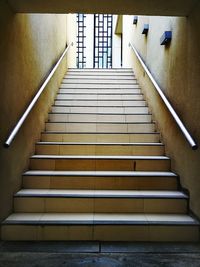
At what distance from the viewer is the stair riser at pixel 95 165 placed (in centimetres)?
339

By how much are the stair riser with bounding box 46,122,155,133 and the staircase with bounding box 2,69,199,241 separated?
1 centimetres

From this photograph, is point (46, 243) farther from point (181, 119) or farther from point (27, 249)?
point (181, 119)

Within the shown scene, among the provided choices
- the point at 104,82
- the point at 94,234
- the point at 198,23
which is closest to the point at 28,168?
the point at 94,234

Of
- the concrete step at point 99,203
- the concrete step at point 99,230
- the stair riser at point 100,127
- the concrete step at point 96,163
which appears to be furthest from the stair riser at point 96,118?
the concrete step at point 99,230

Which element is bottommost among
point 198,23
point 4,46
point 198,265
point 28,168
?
point 198,265

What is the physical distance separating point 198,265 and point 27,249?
131 cm

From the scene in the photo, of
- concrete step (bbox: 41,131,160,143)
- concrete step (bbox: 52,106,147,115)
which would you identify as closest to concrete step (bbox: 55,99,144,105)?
concrete step (bbox: 52,106,147,115)

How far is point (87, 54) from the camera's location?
13141mm

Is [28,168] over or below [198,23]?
below

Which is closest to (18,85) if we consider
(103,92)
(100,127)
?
(100,127)

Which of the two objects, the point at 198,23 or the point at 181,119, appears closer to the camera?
the point at 198,23

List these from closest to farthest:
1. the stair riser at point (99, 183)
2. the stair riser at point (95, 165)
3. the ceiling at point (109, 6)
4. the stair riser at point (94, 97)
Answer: the ceiling at point (109, 6), the stair riser at point (99, 183), the stair riser at point (95, 165), the stair riser at point (94, 97)

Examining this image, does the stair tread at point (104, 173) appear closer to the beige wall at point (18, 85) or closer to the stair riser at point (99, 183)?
the stair riser at point (99, 183)

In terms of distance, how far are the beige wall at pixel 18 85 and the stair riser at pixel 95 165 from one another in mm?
216
